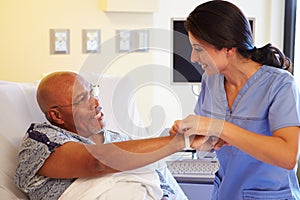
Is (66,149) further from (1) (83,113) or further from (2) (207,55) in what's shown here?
(2) (207,55)

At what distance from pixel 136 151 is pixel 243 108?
39 centimetres

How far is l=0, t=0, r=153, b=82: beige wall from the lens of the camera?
2504 millimetres

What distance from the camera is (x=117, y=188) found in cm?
151

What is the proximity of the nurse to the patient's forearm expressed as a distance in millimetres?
46

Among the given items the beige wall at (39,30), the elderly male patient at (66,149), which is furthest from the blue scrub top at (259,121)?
the beige wall at (39,30)

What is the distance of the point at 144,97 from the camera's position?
2723 millimetres

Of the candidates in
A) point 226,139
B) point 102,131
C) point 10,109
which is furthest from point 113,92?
point 226,139

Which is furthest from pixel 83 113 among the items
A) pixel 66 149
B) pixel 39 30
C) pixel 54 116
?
pixel 39 30

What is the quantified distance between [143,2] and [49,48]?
0.56 meters

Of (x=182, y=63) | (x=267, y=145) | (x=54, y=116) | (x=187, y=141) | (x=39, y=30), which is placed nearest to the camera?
(x=267, y=145)

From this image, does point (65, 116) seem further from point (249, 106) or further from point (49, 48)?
point (49, 48)

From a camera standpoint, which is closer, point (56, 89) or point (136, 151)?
point (136, 151)

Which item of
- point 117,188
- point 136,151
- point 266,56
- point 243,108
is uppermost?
point 266,56

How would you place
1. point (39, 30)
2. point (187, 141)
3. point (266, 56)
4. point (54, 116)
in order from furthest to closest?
point (39, 30) → point (54, 116) → point (266, 56) → point (187, 141)
